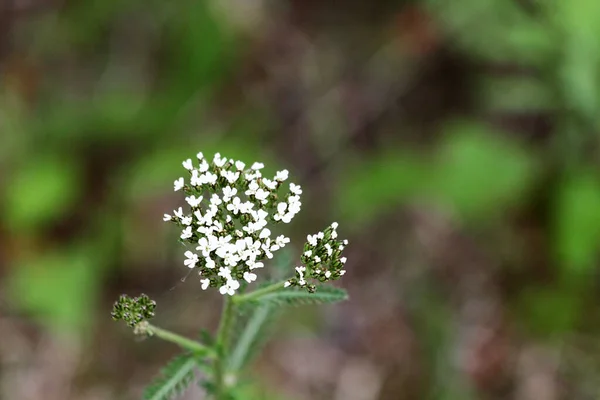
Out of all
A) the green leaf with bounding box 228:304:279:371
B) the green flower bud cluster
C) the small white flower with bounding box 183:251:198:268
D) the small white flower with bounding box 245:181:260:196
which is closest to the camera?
the small white flower with bounding box 183:251:198:268

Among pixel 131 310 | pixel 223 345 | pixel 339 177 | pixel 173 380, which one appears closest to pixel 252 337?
pixel 223 345

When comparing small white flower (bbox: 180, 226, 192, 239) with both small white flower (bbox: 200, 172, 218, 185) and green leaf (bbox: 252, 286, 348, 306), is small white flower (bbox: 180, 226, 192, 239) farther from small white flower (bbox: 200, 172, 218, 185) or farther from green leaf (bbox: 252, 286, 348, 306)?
green leaf (bbox: 252, 286, 348, 306)

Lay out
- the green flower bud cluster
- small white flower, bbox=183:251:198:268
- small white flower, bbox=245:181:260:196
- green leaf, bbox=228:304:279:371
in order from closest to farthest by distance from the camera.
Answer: small white flower, bbox=183:251:198:268, the green flower bud cluster, small white flower, bbox=245:181:260:196, green leaf, bbox=228:304:279:371

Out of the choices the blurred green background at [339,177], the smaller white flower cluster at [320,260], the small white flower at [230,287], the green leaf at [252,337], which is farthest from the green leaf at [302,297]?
the blurred green background at [339,177]

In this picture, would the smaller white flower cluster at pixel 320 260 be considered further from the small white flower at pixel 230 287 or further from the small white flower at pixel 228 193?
the small white flower at pixel 228 193

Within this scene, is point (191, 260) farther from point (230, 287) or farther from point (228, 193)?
point (228, 193)

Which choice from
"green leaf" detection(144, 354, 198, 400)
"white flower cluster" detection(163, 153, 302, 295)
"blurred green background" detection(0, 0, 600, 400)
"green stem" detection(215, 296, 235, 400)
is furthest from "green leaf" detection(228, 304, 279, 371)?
"blurred green background" detection(0, 0, 600, 400)
